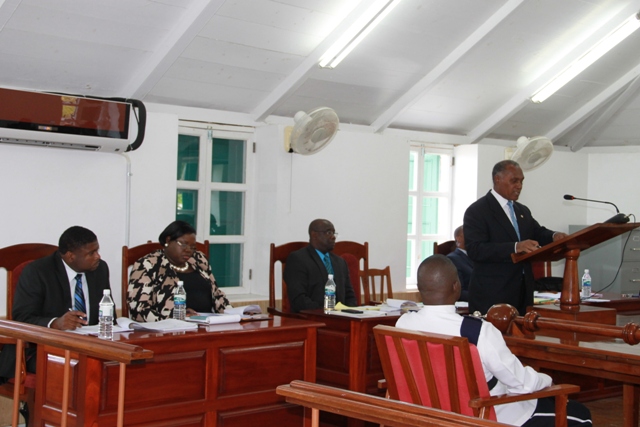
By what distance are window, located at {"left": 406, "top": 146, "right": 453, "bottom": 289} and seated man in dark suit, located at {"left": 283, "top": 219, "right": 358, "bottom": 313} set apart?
1.93m

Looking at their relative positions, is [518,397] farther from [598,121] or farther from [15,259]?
[598,121]

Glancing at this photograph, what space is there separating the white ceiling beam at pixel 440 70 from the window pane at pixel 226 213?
142cm

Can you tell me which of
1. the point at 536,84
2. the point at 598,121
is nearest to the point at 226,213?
the point at 536,84

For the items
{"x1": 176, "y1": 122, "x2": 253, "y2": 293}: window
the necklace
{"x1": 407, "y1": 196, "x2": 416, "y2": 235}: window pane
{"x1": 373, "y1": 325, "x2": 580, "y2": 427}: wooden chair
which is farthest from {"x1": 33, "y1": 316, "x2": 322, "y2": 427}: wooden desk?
{"x1": 407, "y1": 196, "x2": 416, "y2": 235}: window pane

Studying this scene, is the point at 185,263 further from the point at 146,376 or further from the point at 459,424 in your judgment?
the point at 459,424

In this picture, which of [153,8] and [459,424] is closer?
[459,424]

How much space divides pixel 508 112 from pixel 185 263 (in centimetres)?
373

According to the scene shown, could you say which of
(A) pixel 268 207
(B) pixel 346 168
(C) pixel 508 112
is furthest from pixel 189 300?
(C) pixel 508 112

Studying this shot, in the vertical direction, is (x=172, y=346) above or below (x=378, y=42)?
below

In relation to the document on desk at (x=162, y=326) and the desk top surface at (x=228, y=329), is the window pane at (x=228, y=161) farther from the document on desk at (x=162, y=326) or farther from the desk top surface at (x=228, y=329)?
the document on desk at (x=162, y=326)

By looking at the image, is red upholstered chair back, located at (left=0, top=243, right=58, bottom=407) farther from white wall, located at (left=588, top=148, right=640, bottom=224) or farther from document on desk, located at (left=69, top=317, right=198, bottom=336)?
white wall, located at (left=588, top=148, right=640, bottom=224)

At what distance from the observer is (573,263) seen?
141 inches

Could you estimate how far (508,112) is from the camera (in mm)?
6984

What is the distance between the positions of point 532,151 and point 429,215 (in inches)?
46.3
